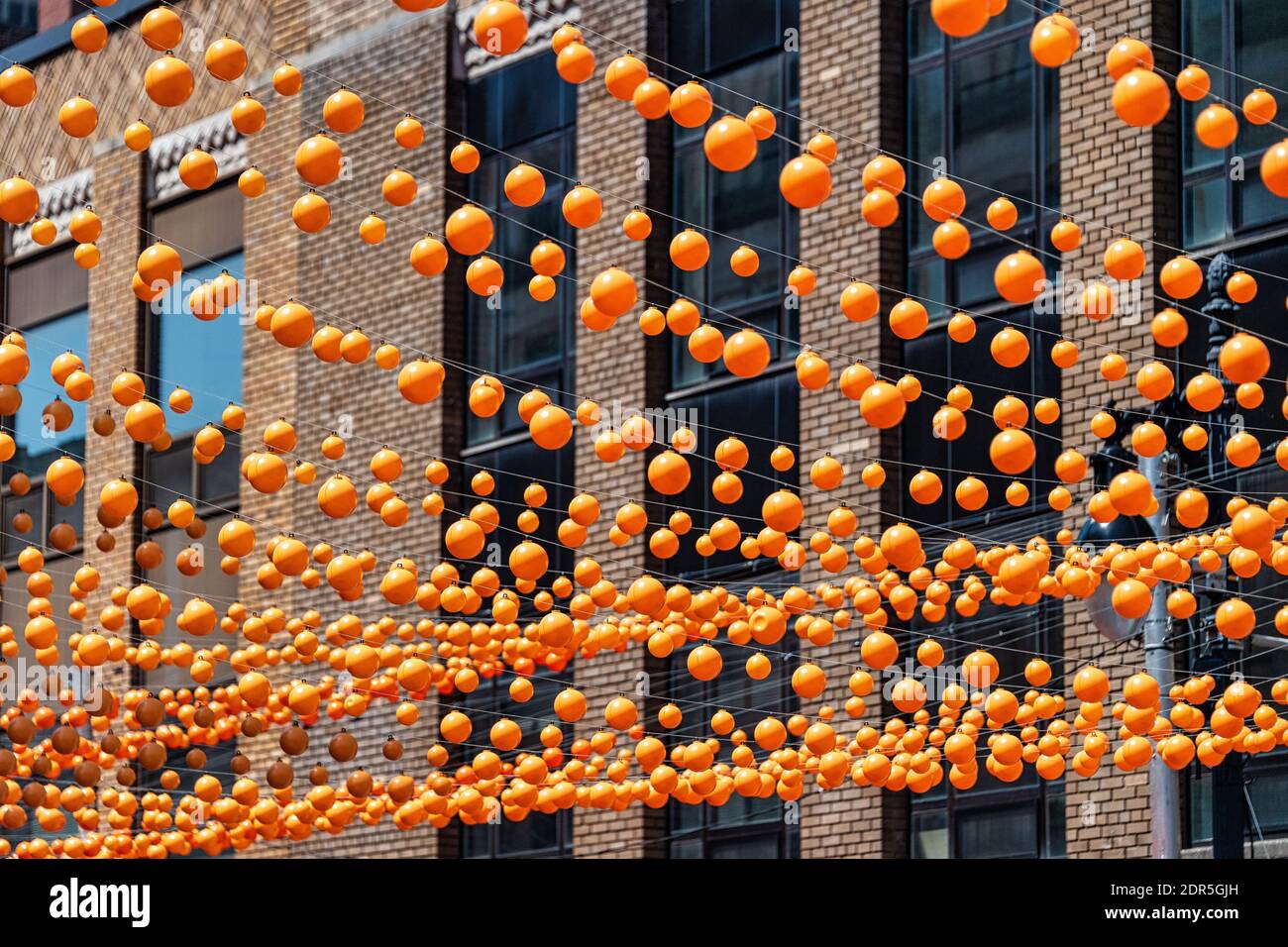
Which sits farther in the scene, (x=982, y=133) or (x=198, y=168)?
(x=982, y=133)

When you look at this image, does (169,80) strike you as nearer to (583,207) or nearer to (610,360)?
(583,207)

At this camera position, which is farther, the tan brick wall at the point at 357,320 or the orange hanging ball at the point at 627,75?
the tan brick wall at the point at 357,320

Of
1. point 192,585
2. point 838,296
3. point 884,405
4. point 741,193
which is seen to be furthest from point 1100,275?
point 192,585

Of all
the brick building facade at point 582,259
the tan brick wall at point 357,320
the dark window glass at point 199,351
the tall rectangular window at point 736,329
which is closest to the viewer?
the brick building facade at point 582,259

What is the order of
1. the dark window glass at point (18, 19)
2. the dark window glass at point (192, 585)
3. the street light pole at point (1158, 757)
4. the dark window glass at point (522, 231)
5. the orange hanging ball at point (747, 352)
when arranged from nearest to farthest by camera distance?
the orange hanging ball at point (747, 352) < the street light pole at point (1158, 757) < the dark window glass at point (522, 231) < the dark window glass at point (192, 585) < the dark window glass at point (18, 19)

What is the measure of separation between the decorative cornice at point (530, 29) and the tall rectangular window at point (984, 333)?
16.4 feet

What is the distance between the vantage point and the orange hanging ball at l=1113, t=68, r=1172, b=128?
7.56 m

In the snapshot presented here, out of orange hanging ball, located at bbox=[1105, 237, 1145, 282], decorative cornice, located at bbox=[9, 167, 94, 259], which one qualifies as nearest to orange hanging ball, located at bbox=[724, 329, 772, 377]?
orange hanging ball, located at bbox=[1105, 237, 1145, 282]

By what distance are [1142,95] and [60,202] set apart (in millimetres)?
26366

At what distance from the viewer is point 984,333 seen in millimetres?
19219

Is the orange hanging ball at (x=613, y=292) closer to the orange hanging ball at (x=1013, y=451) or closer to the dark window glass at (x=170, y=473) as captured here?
the orange hanging ball at (x=1013, y=451)

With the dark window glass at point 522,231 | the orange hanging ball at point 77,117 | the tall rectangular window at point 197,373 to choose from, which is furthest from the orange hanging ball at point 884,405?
the tall rectangular window at point 197,373

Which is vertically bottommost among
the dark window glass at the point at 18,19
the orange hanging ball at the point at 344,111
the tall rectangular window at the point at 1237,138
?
the orange hanging ball at the point at 344,111

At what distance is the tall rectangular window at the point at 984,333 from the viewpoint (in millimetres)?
18641
